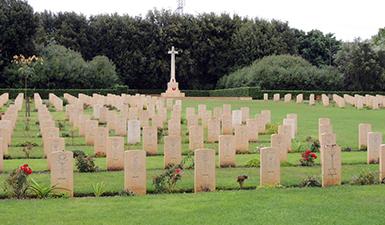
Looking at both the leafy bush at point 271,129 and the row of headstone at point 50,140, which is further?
the leafy bush at point 271,129

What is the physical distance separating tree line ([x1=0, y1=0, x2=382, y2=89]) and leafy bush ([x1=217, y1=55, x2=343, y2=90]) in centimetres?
583

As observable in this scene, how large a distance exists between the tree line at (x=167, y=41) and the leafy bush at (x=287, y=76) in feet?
19.1

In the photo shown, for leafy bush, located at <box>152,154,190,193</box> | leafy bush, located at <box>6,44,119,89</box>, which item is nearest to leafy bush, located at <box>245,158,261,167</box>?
leafy bush, located at <box>152,154,190,193</box>

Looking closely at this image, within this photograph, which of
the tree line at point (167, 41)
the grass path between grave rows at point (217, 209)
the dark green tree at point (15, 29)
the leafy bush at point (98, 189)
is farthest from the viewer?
the tree line at point (167, 41)

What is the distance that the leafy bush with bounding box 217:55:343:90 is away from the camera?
174 feet

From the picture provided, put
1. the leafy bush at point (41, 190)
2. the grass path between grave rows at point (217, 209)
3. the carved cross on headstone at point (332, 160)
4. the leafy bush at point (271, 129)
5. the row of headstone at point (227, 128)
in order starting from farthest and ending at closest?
the leafy bush at point (271, 129) < the row of headstone at point (227, 128) < the carved cross on headstone at point (332, 160) < the leafy bush at point (41, 190) < the grass path between grave rows at point (217, 209)

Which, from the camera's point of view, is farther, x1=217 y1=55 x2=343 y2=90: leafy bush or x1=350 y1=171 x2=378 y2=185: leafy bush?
x1=217 y1=55 x2=343 y2=90: leafy bush

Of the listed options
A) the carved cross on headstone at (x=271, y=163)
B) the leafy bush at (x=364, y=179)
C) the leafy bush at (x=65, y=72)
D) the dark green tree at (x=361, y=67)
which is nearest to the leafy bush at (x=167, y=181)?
the carved cross on headstone at (x=271, y=163)

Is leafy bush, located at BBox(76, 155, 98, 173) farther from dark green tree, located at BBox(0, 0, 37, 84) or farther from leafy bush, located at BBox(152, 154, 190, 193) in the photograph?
dark green tree, located at BBox(0, 0, 37, 84)

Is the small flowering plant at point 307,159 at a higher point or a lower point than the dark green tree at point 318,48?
lower

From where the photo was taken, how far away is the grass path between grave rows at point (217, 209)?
8.09m

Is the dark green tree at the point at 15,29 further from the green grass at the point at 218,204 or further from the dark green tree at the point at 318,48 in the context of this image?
the green grass at the point at 218,204

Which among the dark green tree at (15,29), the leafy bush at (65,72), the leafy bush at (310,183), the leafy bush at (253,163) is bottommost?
the leafy bush at (310,183)

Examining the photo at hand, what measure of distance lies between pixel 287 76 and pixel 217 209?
45.4 meters
